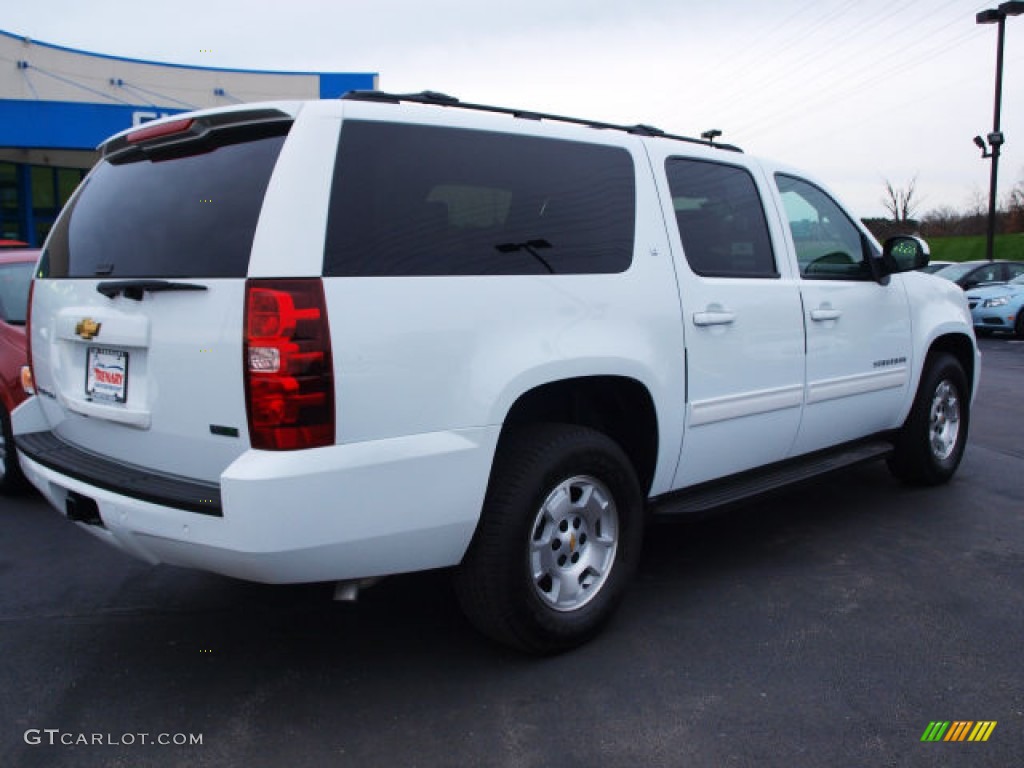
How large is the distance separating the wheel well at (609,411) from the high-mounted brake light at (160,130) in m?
1.50

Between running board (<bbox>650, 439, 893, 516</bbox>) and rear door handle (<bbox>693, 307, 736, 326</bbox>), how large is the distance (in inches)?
28.6

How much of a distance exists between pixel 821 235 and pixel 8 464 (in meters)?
4.93

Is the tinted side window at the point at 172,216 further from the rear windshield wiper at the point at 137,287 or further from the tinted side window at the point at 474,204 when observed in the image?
the tinted side window at the point at 474,204

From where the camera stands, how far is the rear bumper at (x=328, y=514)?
2.46 meters

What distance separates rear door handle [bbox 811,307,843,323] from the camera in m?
4.22

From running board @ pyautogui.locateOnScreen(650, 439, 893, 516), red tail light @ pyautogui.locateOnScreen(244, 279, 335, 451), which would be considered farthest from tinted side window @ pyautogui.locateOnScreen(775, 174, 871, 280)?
red tail light @ pyautogui.locateOnScreen(244, 279, 335, 451)

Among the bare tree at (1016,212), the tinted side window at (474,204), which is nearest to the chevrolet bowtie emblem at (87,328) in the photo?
the tinted side window at (474,204)

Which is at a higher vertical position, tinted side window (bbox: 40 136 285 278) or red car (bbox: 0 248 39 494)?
tinted side window (bbox: 40 136 285 278)

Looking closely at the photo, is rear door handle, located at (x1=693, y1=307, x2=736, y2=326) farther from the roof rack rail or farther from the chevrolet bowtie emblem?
the chevrolet bowtie emblem

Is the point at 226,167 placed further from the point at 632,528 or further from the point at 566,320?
the point at 632,528

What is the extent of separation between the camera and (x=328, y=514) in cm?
251

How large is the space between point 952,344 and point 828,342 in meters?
1.75

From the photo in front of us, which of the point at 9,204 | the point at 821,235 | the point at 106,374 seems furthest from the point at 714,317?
the point at 9,204

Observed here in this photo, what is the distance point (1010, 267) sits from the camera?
19.2m
